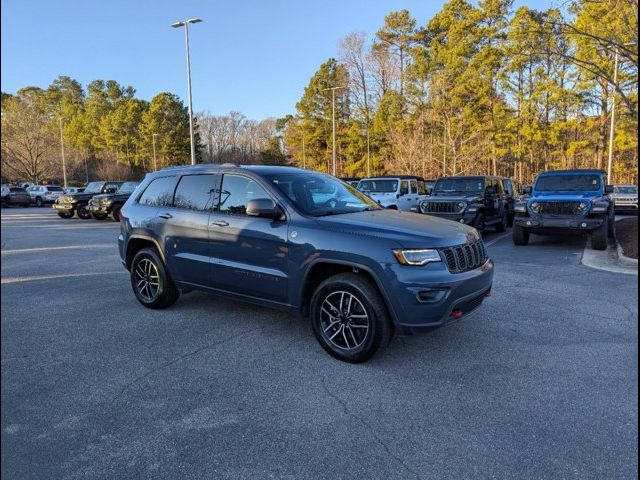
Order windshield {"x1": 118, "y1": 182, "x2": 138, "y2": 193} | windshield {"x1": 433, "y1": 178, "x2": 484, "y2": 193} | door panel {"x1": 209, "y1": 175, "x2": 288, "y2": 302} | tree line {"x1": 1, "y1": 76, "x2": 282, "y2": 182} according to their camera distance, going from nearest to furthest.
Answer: door panel {"x1": 209, "y1": 175, "x2": 288, "y2": 302} < windshield {"x1": 433, "y1": 178, "x2": 484, "y2": 193} < windshield {"x1": 118, "y1": 182, "x2": 138, "y2": 193} < tree line {"x1": 1, "y1": 76, "x2": 282, "y2": 182}

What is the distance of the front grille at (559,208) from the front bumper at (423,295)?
7.78 m

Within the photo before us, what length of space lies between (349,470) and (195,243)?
324cm

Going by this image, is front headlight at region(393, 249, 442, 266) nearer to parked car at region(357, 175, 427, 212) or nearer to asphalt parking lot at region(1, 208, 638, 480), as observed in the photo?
asphalt parking lot at region(1, 208, 638, 480)

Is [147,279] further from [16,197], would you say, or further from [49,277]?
[16,197]

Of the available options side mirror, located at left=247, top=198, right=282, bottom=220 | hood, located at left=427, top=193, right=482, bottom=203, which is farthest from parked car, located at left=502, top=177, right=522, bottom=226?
side mirror, located at left=247, top=198, right=282, bottom=220

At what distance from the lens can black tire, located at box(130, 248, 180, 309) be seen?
5.60 m

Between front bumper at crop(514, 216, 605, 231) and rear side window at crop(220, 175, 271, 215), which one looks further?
front bumper at crop(514, 216, 605, 231)

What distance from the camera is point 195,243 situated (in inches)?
202

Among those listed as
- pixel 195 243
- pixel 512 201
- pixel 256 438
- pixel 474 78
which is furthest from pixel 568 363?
pixel 474 78

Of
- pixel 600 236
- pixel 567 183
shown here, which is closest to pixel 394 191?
pixel 567 183

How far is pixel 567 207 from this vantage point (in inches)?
403

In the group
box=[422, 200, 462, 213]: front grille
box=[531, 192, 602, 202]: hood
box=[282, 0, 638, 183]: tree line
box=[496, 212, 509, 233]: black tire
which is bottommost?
box=[496, 212, 509, 233]: black tire

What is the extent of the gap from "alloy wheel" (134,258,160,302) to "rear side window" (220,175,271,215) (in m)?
1.41

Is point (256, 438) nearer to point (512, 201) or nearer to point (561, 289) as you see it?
point (561, 289)
